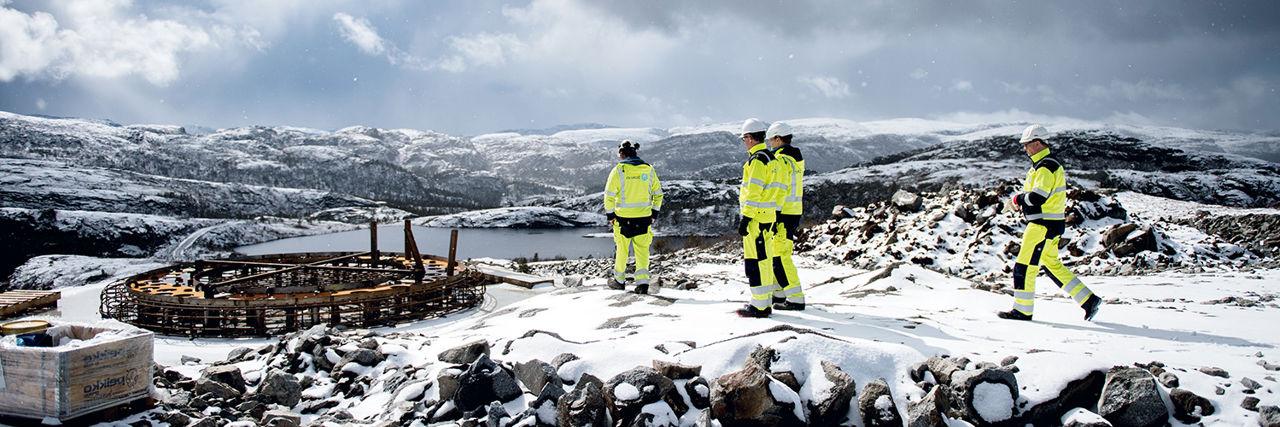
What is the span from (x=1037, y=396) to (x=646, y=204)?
6.46 metres

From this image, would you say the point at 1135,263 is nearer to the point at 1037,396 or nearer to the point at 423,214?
the point at 1037,396

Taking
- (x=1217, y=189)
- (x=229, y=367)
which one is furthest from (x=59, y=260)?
(x=1217, y=189)

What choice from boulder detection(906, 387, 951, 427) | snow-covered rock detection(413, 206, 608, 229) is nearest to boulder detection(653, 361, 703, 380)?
boulder detection(906, 387, 951, 427)

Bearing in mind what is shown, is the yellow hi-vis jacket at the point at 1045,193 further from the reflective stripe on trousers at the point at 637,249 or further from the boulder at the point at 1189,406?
the reflective stripe on trousers at the point at 637,249

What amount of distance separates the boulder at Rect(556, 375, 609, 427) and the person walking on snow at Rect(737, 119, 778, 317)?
2.96m

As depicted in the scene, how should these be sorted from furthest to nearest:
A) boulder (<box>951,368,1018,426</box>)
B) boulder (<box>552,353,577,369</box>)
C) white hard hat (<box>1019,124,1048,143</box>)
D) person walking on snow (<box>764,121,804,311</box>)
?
person walking on snow (<box>764,121,804,311</box>), white hard hat (<box>1019,124,1048,143</box>), boulder (<box>552,353,577,369</box>), boulder (<box>951,368,1018,426</box>)

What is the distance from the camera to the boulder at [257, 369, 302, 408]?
267 inches

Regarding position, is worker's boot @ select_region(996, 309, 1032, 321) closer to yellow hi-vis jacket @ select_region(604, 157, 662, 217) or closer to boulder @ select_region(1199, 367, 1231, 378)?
boulder @ select_region(1199, 367, 1231, 378)

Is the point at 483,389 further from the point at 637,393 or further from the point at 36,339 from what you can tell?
the point at 36,339

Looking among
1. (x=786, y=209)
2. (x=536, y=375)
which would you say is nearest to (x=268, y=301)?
(x=536, y=375)

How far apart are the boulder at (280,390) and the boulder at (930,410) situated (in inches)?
243

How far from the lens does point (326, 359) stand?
298 inches

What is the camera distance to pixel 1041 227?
759 centimetres

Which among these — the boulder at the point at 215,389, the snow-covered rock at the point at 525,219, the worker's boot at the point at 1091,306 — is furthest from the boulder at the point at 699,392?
the snow-covered rock at the point at 525,219
